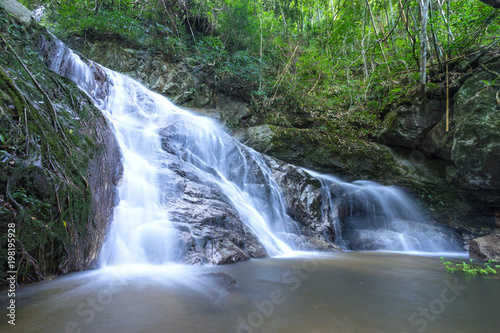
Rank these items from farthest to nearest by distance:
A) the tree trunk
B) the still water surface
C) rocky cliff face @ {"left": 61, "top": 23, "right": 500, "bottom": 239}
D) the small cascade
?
the small cascade → rocky cliff face @ {"left": 61, "top": 23, "right": 500, "bottom": 239} → the tree trunk → the still water surface

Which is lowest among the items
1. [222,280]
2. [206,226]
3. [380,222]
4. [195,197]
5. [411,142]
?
[380,222]

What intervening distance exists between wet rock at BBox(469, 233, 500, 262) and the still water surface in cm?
262

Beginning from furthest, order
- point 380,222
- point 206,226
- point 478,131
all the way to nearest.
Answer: point 380,222 → point 478,131 → point 206,226

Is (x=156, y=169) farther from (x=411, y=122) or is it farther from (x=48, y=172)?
(x=411, y=122)

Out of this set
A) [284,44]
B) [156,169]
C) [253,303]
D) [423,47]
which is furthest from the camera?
[284,44]

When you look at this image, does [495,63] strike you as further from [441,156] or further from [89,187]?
[89,187]

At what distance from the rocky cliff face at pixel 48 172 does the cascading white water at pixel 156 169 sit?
0.45 m

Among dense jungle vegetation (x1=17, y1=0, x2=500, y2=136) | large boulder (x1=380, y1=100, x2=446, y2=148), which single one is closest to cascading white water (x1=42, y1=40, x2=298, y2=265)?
dense jungle vegetation (x1=17, y1=0, x2=500, y2=136)

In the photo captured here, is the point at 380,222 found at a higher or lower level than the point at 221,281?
lower

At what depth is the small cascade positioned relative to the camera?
7633mm

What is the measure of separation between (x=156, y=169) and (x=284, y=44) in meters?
10.0

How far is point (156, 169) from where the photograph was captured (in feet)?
17.5

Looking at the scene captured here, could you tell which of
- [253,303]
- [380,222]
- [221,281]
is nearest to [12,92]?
[221,281]

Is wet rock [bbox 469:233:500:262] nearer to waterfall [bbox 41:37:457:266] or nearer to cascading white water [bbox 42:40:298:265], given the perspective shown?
waterfall [bbox 41:37:457:266]
